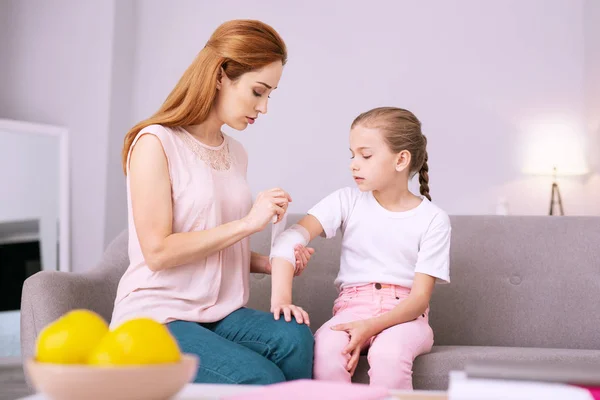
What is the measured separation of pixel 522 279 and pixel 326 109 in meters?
2.34

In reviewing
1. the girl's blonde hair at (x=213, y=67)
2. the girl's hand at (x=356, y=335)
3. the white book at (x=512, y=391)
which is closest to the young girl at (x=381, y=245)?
the girl's hand at (x=356, y=335)

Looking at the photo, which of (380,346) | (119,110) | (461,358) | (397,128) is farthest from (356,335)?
(119,110)

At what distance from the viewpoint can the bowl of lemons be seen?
2.44 feet

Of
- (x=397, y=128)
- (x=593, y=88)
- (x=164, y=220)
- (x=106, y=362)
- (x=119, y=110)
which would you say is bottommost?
(x=106, y=362)

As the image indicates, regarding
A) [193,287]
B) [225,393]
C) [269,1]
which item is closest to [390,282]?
[193,287]

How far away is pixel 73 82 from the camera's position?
14.3 feet

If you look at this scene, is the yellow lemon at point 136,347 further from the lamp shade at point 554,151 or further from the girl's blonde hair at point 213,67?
the lamp shade at point 554,151

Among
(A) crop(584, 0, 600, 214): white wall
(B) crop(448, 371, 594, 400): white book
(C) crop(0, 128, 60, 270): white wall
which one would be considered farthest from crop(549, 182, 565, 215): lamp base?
(B) crop(448, 371, 594, 400): white book

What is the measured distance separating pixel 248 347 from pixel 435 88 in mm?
3105

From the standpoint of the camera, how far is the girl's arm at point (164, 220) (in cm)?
164

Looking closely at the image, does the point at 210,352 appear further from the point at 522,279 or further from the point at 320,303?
the point at 522,279

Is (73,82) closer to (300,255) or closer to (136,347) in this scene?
(300,255)

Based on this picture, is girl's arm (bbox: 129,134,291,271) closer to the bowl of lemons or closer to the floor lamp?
the bowl of lemons

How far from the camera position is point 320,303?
239 cm
